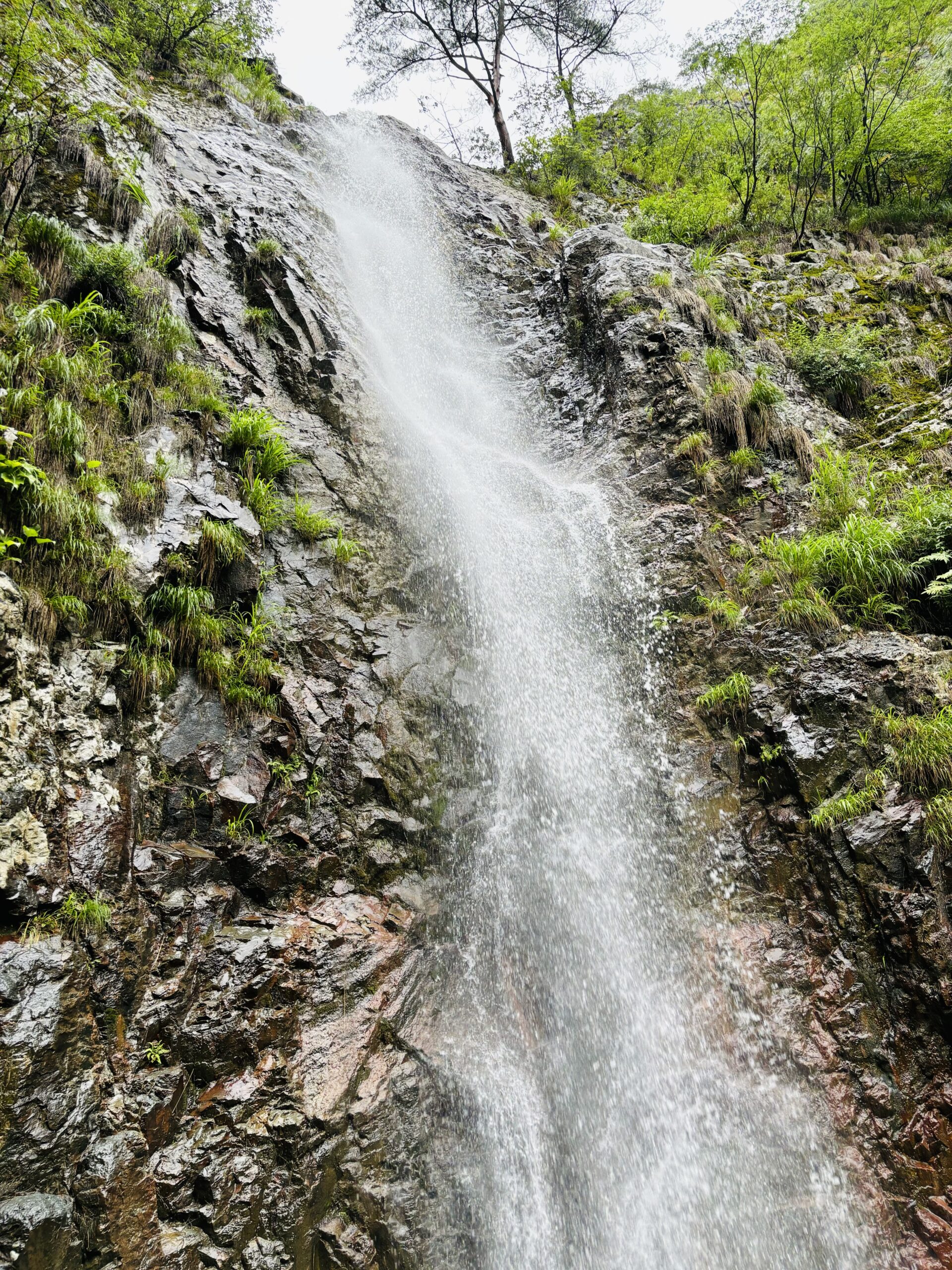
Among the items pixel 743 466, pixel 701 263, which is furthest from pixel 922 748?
pixel 701 263

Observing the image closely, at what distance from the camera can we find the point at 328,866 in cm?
456

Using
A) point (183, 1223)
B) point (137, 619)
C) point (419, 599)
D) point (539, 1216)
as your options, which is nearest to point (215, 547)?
point (137, 619)

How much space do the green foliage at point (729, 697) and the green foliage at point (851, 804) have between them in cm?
116

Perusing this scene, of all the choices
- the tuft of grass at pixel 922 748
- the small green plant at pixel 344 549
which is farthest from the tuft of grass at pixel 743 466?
the small green plant at pixel 344 549

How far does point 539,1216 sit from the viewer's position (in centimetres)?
364

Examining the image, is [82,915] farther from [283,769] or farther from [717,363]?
[717,363]

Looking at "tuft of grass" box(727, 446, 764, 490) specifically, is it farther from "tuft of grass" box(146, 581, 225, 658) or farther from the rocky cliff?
"tuft of grass" box(146, 581, 225, 658)

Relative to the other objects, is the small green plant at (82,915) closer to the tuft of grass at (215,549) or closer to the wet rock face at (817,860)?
the tuft of grass at (215,549)

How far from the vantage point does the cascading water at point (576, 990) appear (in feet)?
11.8

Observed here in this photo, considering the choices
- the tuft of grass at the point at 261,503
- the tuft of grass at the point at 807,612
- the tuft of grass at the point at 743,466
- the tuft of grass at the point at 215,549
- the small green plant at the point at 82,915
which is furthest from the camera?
the tuft of grass at the point at 743,466

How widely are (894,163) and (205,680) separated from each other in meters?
19.6

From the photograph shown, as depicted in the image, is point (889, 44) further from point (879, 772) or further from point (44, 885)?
point (44, 885)

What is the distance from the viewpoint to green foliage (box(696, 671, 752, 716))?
18.4ft

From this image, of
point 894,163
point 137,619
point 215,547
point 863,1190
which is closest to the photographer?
point 863,1190
